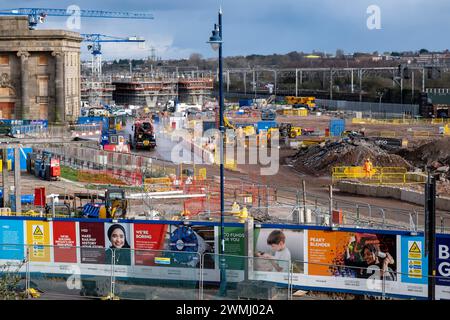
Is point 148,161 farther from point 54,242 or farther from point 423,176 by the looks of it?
point 54,242

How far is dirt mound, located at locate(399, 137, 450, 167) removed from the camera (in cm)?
4278

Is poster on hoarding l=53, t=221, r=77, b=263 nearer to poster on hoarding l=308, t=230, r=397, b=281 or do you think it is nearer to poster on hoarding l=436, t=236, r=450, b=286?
poster on hoarding l=308, t=230, r=397, b=281

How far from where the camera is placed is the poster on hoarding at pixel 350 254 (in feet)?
46.2

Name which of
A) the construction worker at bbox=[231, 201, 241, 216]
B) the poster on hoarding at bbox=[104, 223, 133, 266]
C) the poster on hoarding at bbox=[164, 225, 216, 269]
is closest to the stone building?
the construction worker at bbox=[231, 201, 241, 216]

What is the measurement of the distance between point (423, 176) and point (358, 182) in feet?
9.55

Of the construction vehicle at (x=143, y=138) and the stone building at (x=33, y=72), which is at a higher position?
the stone building at (x=33, y=72)

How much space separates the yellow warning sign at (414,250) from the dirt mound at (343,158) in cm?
2679

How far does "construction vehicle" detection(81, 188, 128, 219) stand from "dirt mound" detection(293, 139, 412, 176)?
2101cm

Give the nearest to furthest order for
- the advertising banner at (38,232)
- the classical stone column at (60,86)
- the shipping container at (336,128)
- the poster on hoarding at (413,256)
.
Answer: the poster on hoarding at (413,256) < the advertising banner at (38,232) < the classical stone column at (60,86) < the shipping container at (336,128)

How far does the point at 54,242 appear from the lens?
15.9 m

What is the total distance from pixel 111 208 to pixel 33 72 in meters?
37.1

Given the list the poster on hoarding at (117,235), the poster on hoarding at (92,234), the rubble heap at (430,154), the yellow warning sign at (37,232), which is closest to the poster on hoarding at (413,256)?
the poster on hoarding at (117,235)

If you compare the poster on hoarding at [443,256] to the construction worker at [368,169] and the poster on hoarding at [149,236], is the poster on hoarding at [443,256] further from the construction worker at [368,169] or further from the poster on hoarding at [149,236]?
the construction worker at [368,169]

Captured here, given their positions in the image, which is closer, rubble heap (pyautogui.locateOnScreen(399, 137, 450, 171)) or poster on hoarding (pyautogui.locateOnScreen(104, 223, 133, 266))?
poster on hoarding (pyautogui.locateOnScreen(104, 223, 133, 266))
